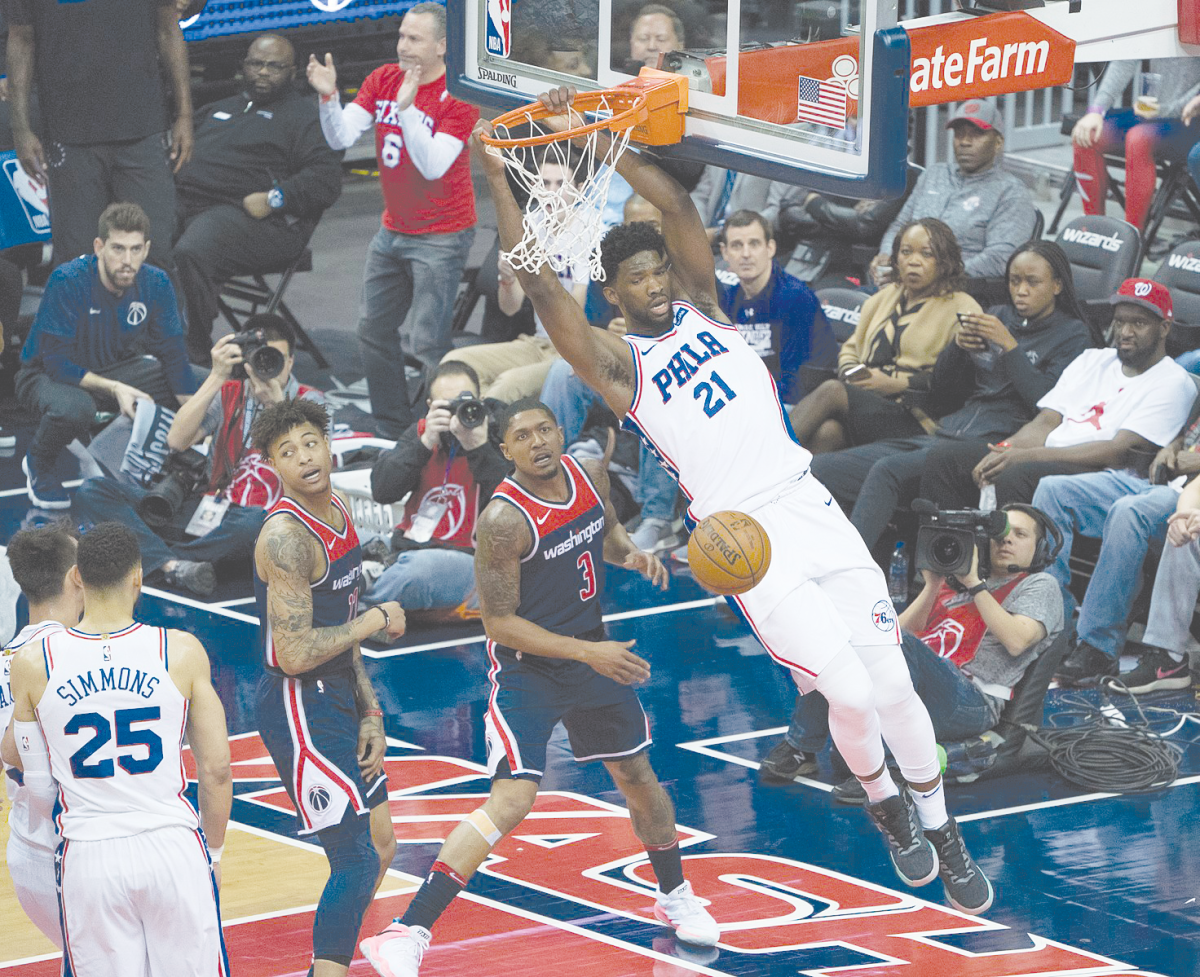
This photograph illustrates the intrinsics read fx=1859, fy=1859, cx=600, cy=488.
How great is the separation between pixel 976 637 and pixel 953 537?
23.7 inches

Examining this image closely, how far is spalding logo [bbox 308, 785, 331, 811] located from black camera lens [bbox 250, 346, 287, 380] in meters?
4.35

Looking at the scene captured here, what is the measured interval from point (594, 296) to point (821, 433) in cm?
185

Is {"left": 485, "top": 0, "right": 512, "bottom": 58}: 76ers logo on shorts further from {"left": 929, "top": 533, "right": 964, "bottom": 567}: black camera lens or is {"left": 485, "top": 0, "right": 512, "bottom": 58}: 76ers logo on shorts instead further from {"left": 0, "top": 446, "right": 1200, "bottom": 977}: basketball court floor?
{"left": 0, "top": 446, "right": 1200, "bottom": 977}: basketball court floor

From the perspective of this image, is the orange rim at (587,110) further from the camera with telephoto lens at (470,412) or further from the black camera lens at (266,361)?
the black camera lens at (266,361)

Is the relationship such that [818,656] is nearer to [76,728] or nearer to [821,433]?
[76,728]

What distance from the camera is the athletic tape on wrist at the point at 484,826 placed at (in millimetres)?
6273

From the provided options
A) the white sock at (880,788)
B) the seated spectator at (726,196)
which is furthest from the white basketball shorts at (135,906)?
the seated spectator at (726,196)

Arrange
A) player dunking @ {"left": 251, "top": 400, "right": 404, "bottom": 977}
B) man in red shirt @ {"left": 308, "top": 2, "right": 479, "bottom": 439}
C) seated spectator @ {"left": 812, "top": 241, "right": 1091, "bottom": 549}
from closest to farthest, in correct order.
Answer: player dunking @ {"left": 251, "top": 400, "right": 404, "bottom": 977}, seated spectator @ {"left": 812, "top": 241, "right": 1091, "bottom": 549}, man in red shirt @ {"left": 308, "top": 2, "right": 479, "bottom": 439}

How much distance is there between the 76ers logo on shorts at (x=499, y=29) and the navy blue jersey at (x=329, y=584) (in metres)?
2.09

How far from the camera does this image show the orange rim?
619 centimetres

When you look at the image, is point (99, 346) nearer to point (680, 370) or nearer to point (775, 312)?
point (775, 312)

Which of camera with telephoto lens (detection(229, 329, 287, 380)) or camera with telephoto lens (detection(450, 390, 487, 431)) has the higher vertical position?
camera with telephoto lens (detection(229, 329, 287, 380))

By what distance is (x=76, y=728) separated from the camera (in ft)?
17.0

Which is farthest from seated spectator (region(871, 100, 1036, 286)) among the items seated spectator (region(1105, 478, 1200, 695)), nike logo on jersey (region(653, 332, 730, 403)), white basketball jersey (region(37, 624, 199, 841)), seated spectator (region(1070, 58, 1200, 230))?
white basketball jersey (region(37, 624, 199, 841))
